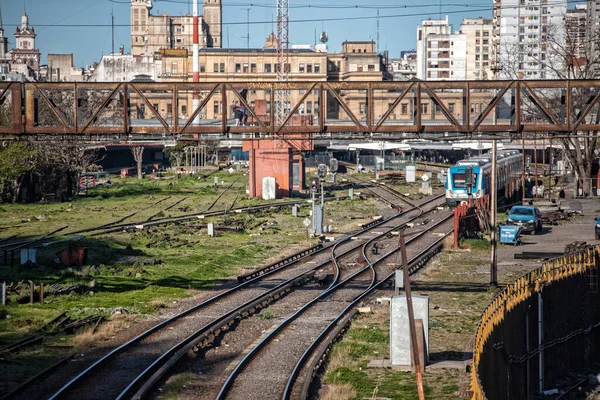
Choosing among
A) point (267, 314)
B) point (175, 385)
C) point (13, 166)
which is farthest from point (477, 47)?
point (175, 385)

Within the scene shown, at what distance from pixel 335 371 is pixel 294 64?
123170 mm

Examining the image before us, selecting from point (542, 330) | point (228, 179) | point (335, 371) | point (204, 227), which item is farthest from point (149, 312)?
point (228, 179)

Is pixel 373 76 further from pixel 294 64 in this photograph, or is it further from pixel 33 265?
pixel 33 265

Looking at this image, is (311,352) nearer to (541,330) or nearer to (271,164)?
(541,330)

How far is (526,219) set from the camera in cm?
4300

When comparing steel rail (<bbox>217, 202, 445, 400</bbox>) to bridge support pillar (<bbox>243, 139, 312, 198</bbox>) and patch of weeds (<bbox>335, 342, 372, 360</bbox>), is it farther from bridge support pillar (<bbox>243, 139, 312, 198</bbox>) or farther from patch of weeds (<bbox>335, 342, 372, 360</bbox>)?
bridge support pillar (<bbox>243, 139, 312, 198</bbox>)

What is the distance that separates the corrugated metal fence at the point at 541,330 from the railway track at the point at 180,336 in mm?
6492

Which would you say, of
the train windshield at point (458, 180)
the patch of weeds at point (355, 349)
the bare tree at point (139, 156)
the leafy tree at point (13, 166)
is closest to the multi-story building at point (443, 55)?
the bare tree at point (139, 156)

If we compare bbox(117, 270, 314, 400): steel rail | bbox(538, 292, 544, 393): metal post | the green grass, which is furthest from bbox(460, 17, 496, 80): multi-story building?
bbox(538, 292, 544, 393): metal post

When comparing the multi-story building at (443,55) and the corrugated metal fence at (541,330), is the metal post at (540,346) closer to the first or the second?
the corrugated metal fence at (541,330)

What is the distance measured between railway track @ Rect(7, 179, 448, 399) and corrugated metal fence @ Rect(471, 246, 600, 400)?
21.3 ft

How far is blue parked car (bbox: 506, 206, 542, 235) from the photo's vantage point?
141ft

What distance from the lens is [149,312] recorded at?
79.1ft

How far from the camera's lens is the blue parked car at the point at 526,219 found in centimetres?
4288
